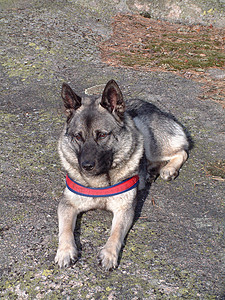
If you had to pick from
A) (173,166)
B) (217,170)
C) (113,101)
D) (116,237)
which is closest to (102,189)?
(116,237)

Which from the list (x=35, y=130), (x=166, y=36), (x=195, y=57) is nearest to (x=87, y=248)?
(x=35, y=130)

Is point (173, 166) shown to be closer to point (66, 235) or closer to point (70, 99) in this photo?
point (70, 99)

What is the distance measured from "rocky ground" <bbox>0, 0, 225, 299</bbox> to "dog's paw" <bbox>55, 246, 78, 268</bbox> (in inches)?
2.5

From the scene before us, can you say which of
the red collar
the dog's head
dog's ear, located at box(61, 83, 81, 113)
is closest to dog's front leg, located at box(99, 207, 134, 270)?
the red collar

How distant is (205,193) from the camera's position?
14.5 ft

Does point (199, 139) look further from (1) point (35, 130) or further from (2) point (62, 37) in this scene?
(2) point (62, 37)

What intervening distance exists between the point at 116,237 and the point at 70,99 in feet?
5.36

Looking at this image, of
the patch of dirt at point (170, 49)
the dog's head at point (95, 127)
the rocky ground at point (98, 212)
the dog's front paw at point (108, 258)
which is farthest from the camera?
the patch of dirt at point (170, 49)

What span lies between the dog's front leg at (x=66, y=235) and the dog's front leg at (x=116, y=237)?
29 centimetres

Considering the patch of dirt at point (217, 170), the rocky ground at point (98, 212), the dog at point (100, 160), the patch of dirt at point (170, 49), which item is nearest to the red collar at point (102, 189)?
the dog at point (100, 160)

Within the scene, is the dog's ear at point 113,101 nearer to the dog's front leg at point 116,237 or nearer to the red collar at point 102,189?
the red collar at point 102,189

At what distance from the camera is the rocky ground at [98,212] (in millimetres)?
2988

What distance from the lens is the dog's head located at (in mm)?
3533

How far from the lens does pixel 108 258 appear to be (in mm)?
3119
